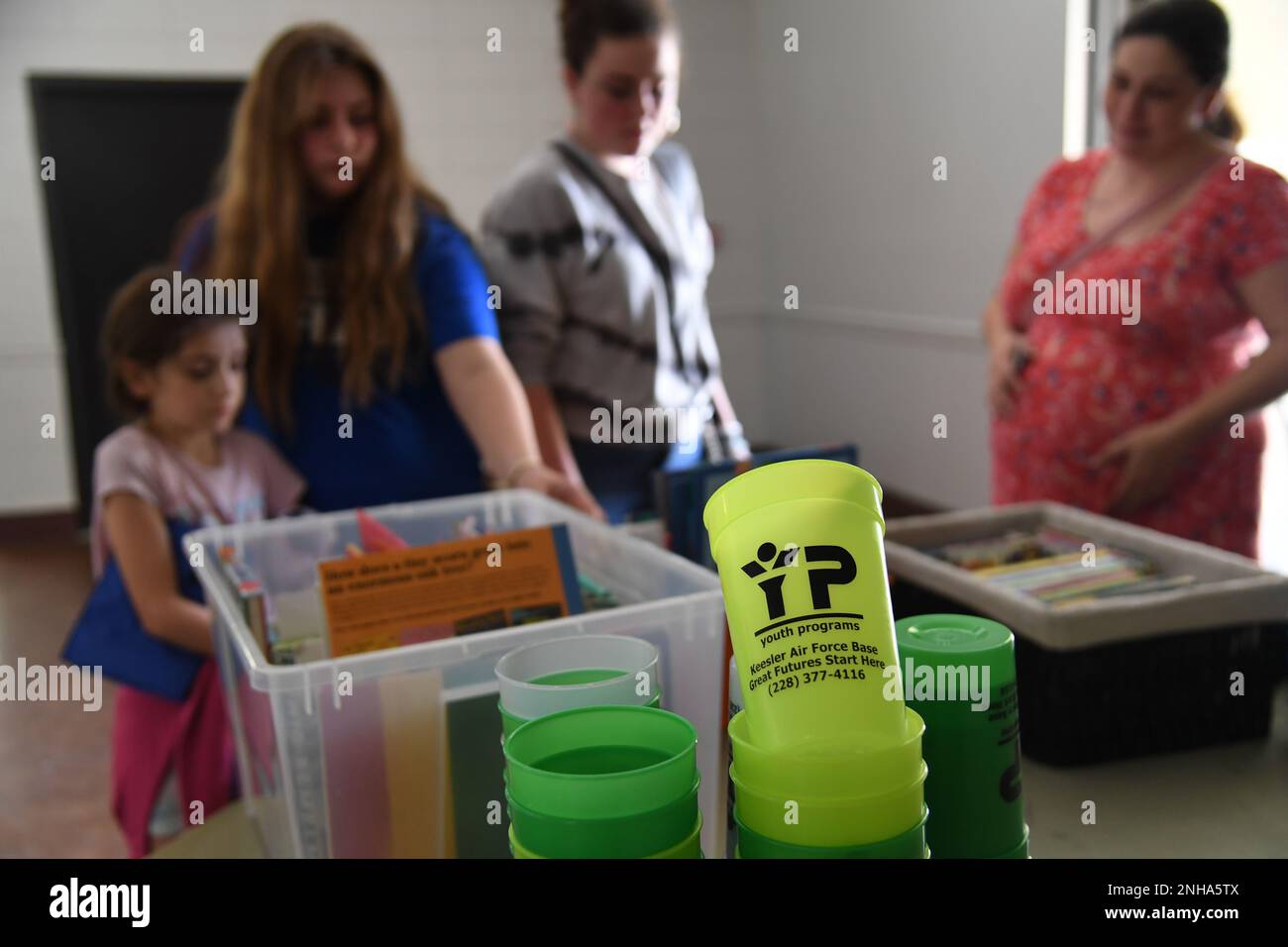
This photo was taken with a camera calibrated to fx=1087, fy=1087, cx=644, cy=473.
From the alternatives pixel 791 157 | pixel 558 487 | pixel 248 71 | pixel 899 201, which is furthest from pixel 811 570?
pixel 248 71

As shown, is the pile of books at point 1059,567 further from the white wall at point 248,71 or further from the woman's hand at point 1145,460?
the white wall at point 248,71

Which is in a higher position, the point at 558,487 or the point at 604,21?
the point at 604,21

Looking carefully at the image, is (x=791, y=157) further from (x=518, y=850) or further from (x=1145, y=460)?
(x=518, y=850)

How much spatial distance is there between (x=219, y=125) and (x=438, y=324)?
2.97 m

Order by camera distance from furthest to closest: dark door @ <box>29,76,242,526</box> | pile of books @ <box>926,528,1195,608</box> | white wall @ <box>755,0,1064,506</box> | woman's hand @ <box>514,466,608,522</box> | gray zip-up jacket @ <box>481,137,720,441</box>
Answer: dark door @ <box>29,76,242,526</box>
white wall @ <box>755,0,1064,506</box>
gray zip-up jacket @ <box>481,137,720,441</box>
woman's hand @ <box>514,466,608,522</box>
pile of books @ <box>926,528,1195,608</box>

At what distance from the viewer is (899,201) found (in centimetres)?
212

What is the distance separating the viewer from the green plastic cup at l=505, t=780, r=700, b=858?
13.2 inches

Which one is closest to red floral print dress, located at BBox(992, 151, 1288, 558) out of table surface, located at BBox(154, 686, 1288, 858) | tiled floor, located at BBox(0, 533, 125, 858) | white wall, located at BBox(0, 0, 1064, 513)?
white wall, located at BBox(0, 0, 1064, 513)

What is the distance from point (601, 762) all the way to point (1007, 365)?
3.06 ft

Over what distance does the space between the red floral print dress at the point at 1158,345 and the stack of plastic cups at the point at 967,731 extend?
764mm

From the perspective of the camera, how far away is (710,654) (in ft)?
1.91

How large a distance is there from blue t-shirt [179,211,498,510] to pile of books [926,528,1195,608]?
52 centimetres

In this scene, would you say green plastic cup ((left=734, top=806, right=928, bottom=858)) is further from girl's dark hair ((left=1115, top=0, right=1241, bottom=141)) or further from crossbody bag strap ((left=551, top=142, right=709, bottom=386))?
girl's dark hair ((left=1115, top=0, right=1241, bottom=141))

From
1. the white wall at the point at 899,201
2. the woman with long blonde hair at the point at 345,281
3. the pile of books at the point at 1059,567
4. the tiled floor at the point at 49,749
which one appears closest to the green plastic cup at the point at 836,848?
the pile of books at the point at 1059,567
